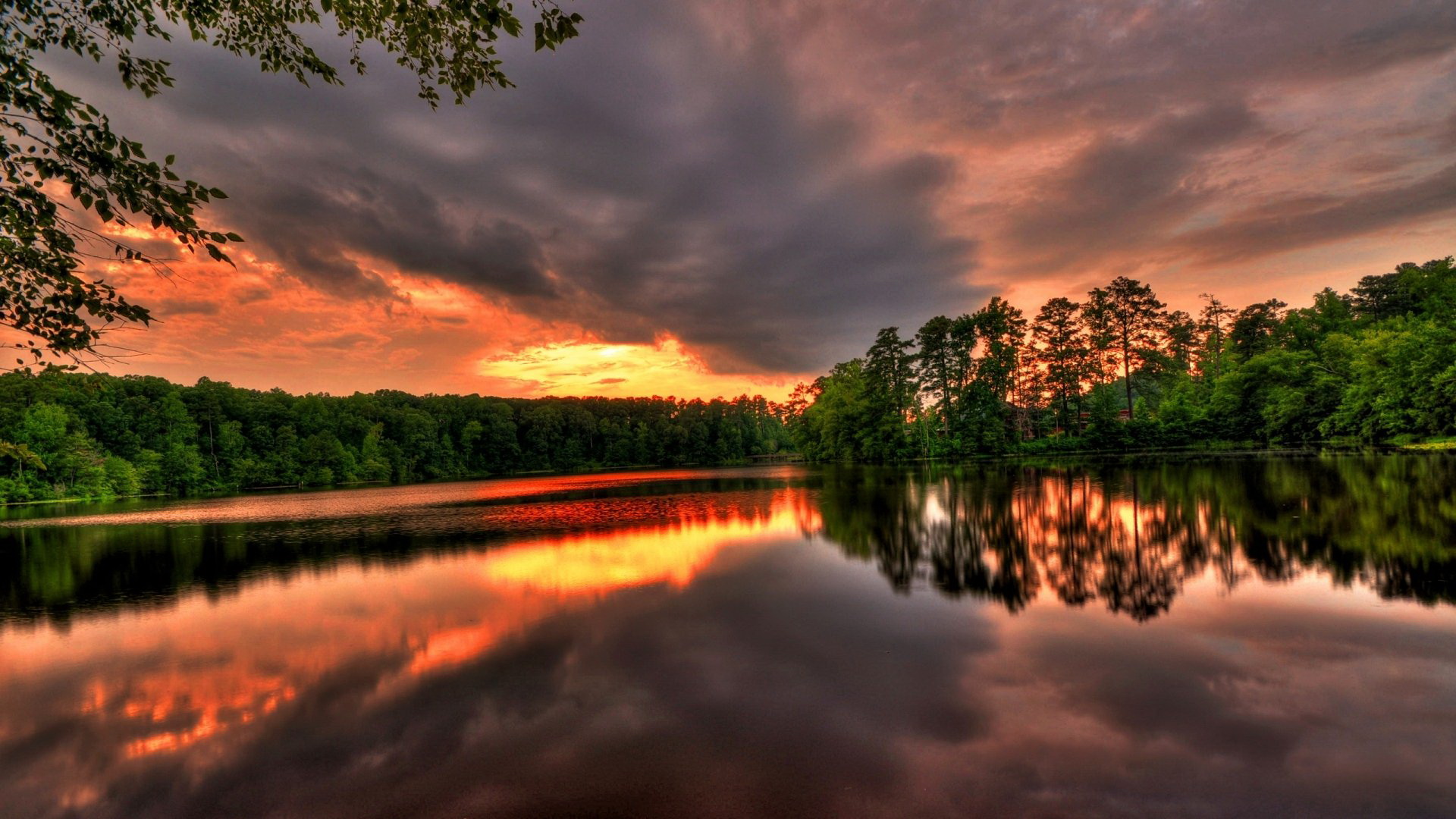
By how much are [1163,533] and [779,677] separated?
11907 millimetres

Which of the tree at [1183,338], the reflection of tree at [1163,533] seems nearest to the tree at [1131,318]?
the tree at [1183,338]

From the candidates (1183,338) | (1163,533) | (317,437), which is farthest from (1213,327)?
(317,437)

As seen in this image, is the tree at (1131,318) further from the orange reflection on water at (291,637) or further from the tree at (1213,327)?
the orange reflection on water at (291,637)

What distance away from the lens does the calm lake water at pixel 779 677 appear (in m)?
4.39

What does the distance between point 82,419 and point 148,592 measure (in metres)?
74.7

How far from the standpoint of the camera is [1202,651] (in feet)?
21.7

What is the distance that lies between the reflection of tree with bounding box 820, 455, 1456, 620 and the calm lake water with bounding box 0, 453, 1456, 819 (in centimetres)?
14

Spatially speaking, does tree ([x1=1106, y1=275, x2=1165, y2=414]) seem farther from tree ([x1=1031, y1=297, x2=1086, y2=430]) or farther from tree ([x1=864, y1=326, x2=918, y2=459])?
tree ([x1=864, y1=326, x2=918, y2=459])

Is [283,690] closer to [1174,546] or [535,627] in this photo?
[535,627]

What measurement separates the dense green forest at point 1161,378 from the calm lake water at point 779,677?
32.6 m

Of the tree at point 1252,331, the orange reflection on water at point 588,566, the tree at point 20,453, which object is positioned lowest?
the orange reflection on water at point 588,566

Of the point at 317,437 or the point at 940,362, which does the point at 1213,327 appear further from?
the point at 317,437

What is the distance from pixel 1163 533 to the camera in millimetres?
13289

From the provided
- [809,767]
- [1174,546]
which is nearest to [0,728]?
[809,767]
